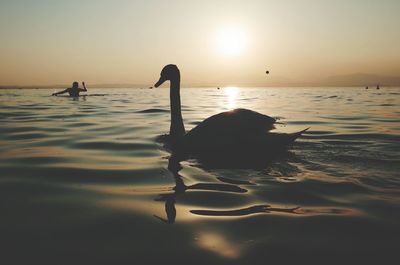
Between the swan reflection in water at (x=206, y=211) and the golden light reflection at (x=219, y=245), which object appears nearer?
the golden light reflection at (x=219, y=245)

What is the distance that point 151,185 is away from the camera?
544 cm

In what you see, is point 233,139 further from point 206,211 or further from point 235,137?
point 206,211

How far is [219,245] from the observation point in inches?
125

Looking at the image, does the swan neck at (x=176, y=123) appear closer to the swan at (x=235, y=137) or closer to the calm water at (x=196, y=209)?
the swan at (x=235, y=137)

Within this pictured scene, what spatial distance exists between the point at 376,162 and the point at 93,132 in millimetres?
8465

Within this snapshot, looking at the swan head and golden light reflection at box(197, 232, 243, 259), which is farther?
the swan head

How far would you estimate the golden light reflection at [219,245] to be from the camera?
3.02 metres

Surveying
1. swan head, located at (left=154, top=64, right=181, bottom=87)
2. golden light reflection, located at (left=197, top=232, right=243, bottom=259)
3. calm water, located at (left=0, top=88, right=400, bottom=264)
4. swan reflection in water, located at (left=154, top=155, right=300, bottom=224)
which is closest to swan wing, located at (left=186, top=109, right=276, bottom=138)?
calm water, located at (left=0, top=88, right=400, bottom=264)

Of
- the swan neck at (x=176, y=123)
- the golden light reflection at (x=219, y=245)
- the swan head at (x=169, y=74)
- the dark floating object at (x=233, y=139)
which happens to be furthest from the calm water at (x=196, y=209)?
the swan head at (x=169, y=74)

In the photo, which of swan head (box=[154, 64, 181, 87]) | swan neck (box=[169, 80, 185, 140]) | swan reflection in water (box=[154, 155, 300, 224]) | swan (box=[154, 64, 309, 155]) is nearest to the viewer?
swan reflection in water (box=[154, 155, 300, 224])

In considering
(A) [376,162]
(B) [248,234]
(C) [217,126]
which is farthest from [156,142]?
(B) [248,234]

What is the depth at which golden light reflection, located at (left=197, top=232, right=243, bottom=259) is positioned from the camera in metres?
3.02

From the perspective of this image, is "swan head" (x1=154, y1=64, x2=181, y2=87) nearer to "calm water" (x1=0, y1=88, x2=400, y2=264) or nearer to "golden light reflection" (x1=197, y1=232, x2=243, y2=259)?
"calm water" (x1=0, y1=88, x2=400, y2=264)

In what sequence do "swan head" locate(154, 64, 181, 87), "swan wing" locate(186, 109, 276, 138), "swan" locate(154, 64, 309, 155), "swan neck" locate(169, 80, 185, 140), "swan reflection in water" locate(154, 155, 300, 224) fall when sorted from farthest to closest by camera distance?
"swan head" locate(154, 64, 181, 87), "swan neck" locate(169, 80, 185, 140), "swan wing" locate(186, 109, 276, 138), "swan" locate(154, 64, 309, 155), "swan reflection in water" locate(154, 155, 300, 224)
